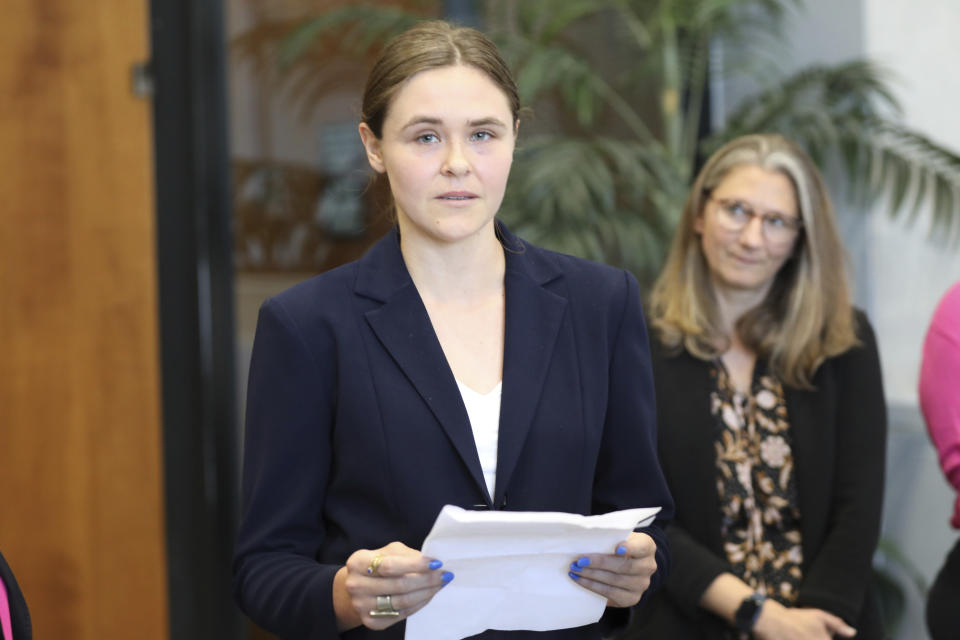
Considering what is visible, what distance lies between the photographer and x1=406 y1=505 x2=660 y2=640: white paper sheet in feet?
4.01

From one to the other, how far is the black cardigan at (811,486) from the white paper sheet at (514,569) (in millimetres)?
812

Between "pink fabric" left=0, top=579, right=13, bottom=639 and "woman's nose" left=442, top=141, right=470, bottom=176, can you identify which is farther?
"woman's nose" left=442, top=141, right=470, bottom=176

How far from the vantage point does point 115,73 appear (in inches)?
136

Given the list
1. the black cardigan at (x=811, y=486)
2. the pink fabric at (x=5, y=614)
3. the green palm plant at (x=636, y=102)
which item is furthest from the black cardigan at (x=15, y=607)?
the green palm plant at (x=636, y=102)

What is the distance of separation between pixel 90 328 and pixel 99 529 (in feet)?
2.23

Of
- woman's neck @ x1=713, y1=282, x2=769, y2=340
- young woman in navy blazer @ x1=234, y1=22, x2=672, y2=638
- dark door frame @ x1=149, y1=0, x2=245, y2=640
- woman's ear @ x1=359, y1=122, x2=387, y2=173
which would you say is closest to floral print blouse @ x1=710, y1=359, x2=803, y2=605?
woman's neck @ x1=713, y1=282, x2=769, y2=340

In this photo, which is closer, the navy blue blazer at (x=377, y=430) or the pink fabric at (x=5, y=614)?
the pink fabric at (x=5, y=614)

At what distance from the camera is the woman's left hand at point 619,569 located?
1.36m

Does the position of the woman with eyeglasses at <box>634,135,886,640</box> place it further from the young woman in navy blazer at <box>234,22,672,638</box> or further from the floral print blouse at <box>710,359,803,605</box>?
the young woman in navy blazer at <box>234,22,672,638</box>

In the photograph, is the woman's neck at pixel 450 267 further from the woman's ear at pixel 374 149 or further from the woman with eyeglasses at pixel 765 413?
the woman with eyeglasses at pixel 765 413

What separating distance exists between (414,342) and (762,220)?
1152 mm

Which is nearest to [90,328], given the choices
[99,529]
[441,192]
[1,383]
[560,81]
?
[1,383]

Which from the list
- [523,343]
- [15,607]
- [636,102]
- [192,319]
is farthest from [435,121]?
[636,102]

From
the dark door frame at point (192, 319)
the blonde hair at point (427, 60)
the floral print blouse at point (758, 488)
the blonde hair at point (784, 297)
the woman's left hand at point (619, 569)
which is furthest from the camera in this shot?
the dark door frame at point (192, 319)
